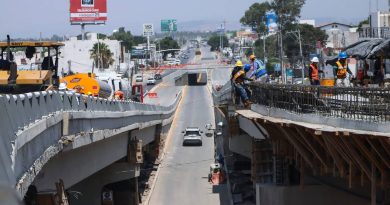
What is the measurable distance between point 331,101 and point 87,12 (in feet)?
338

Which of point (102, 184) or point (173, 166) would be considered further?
point (173, 166)

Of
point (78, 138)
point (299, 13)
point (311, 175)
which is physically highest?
point (299, 13)

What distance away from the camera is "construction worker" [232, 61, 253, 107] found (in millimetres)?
27609

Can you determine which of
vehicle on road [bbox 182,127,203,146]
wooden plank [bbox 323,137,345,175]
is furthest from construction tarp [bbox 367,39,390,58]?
vehicle on road [bbox 182,127,203,146]

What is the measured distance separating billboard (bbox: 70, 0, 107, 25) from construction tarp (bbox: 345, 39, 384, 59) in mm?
94579

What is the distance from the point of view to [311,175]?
87.0ft

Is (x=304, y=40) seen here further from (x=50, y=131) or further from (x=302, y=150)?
(x=50, y=131)

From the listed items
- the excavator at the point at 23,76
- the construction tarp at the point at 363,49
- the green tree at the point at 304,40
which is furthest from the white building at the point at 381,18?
the excavator at the point at 23,76

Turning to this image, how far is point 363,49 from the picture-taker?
89.8 feet

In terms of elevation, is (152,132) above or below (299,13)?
below

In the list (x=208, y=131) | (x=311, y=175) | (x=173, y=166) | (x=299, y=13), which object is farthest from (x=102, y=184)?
(x=299, y=13)

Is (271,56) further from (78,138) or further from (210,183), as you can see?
(78,138)

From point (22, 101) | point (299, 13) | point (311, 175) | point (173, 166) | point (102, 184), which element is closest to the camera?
point (22, 101)

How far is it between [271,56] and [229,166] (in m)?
74.9
